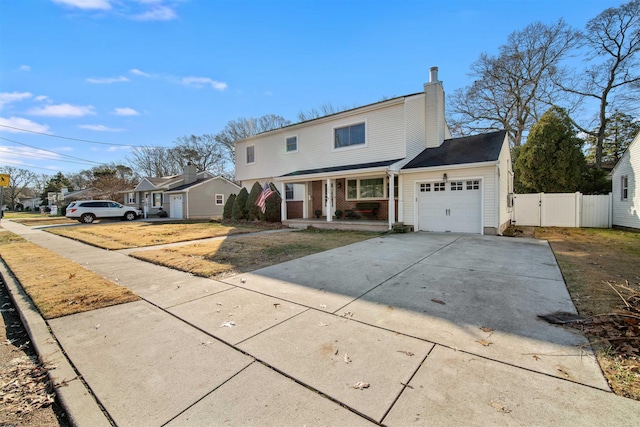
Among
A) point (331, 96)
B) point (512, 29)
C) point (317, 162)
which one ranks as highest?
point (512, 29)

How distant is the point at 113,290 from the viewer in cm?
449

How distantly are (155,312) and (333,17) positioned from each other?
11.5 metres

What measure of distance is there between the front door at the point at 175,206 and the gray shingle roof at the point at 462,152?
2069 centimetres

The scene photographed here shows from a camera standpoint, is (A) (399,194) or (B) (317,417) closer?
(B) (317,417)

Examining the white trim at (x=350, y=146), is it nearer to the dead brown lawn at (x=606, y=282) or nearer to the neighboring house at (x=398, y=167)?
the neighboring house at (x=398, y=167)

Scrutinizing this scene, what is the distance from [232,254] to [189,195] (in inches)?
735

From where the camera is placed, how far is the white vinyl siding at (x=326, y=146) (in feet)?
42.0

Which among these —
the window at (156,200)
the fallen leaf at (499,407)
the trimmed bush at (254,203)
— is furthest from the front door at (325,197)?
the window at (156,200)

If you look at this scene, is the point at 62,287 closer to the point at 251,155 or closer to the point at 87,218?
the point at 251,155

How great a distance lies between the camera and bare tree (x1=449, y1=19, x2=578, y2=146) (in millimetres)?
20859

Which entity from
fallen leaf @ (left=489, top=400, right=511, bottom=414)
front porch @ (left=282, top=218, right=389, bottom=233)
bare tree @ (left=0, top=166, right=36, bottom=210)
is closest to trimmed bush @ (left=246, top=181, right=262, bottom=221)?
front porch @ (left=282, top=218, right=389, bottom=233)

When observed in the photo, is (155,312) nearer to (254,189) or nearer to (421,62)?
(254,189)

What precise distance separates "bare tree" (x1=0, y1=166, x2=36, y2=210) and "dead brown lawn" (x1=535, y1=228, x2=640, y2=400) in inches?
3118

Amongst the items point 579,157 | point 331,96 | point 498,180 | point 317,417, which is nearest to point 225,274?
point 317,417
